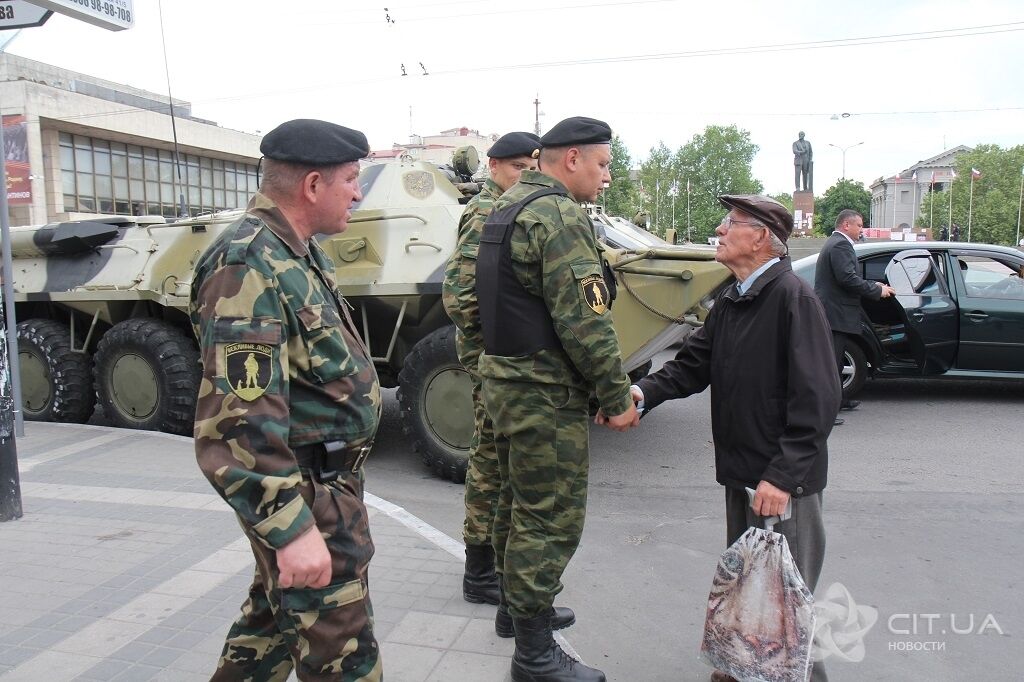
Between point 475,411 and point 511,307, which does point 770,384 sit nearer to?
point 511,307

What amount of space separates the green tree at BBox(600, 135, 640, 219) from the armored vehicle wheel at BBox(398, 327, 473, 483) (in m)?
38.1

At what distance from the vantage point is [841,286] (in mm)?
7113

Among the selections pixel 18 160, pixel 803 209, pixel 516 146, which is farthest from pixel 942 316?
pixel 18 160

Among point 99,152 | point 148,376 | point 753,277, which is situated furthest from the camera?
point 99,152

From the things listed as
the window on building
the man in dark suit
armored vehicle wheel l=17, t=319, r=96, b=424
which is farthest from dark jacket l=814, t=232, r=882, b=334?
the window on building

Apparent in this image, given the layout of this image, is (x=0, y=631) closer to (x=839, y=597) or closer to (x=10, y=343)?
(x=10, y=343)

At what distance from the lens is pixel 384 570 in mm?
3881

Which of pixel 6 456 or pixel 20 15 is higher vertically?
pixel 20 15

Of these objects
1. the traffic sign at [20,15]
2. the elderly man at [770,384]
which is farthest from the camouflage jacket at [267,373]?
the traffic sign at [20,15]

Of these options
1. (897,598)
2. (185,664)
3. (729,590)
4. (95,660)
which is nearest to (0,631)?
(95,660)

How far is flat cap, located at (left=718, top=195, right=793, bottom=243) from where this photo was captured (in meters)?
2.75

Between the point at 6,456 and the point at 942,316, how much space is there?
291 inches

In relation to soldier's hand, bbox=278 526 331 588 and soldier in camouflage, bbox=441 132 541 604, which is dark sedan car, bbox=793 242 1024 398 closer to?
soldier in camouflage, bbox=441 132 541 604

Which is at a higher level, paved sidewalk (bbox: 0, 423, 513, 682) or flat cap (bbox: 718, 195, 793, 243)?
flat cap (bbox: 718, 195, 793, 243)
